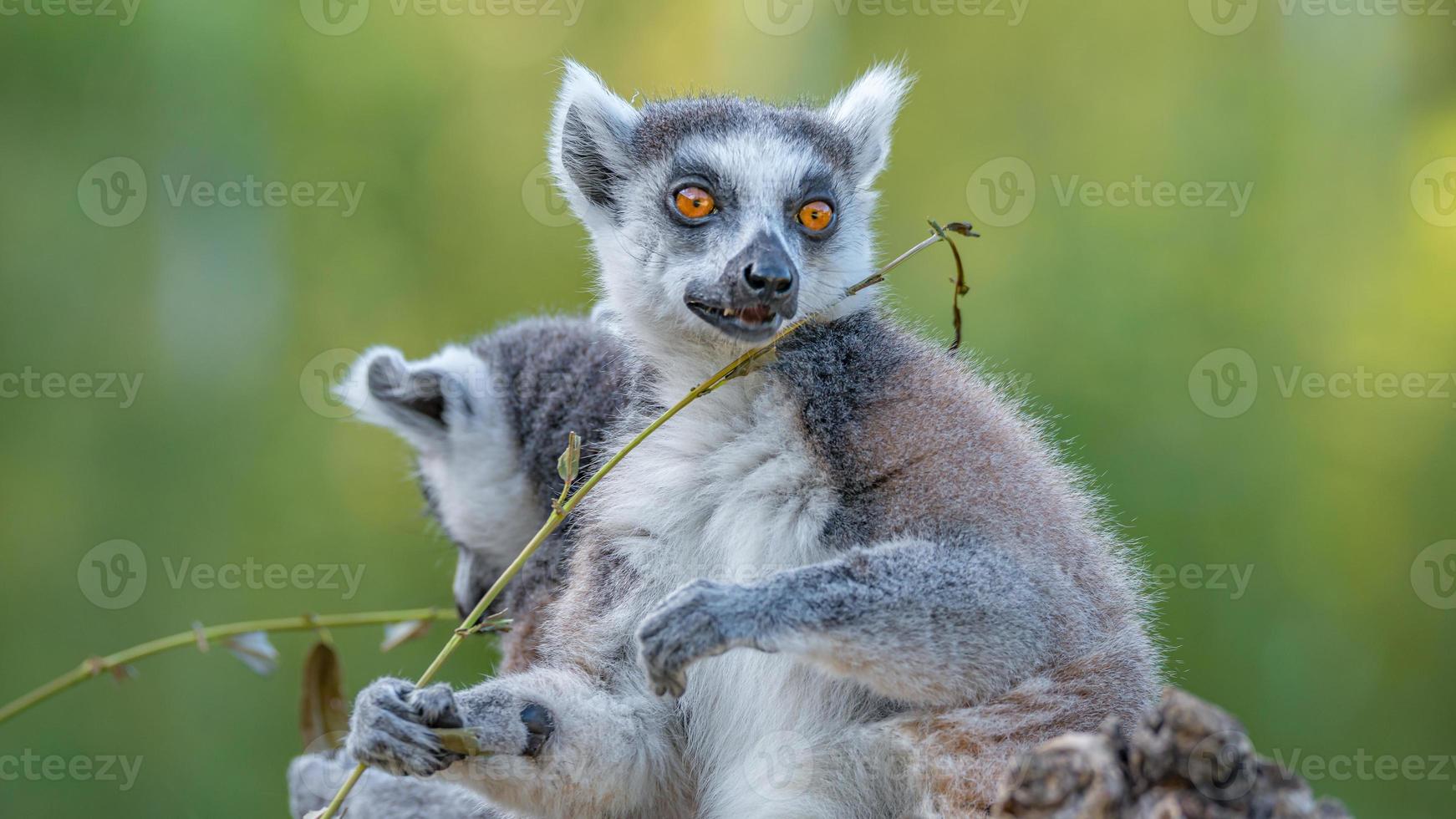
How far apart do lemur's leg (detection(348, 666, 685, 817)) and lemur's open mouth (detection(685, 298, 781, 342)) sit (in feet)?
3.34

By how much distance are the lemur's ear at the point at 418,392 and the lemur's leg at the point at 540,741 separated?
1828 millimetres

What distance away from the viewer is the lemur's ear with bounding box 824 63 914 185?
3928 millimetres

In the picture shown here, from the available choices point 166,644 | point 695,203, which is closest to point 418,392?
point 166,644

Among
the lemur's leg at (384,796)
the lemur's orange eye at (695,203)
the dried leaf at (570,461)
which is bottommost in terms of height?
the lemur's leg at (384,796)

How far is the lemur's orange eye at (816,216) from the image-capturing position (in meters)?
3.45

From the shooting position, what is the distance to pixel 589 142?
3834mm

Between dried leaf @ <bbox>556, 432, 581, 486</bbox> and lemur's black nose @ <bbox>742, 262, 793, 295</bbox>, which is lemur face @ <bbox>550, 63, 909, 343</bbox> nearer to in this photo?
lemur's black nose @ <bbox>742, 262, 793, 295</bbox>

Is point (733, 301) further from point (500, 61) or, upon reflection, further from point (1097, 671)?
point (500, 61)

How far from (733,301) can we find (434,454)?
7.53 ft

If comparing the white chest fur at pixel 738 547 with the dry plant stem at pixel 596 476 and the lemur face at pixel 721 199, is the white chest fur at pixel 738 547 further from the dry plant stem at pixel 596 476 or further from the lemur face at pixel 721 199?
the lemur face at pixel 721 199

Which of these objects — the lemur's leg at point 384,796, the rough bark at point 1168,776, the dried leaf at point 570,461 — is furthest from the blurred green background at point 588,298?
the rough bark at point 1168,776

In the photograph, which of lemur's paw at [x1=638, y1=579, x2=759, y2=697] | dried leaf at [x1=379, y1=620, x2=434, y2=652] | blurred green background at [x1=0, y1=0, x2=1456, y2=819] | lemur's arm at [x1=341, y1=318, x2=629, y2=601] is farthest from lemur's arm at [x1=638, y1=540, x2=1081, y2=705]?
blurred green background at [x1=0, y1=0, x2=1456, y2=819]

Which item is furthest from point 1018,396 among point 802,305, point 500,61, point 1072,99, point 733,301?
point 500,61

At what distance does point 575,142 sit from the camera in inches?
152
